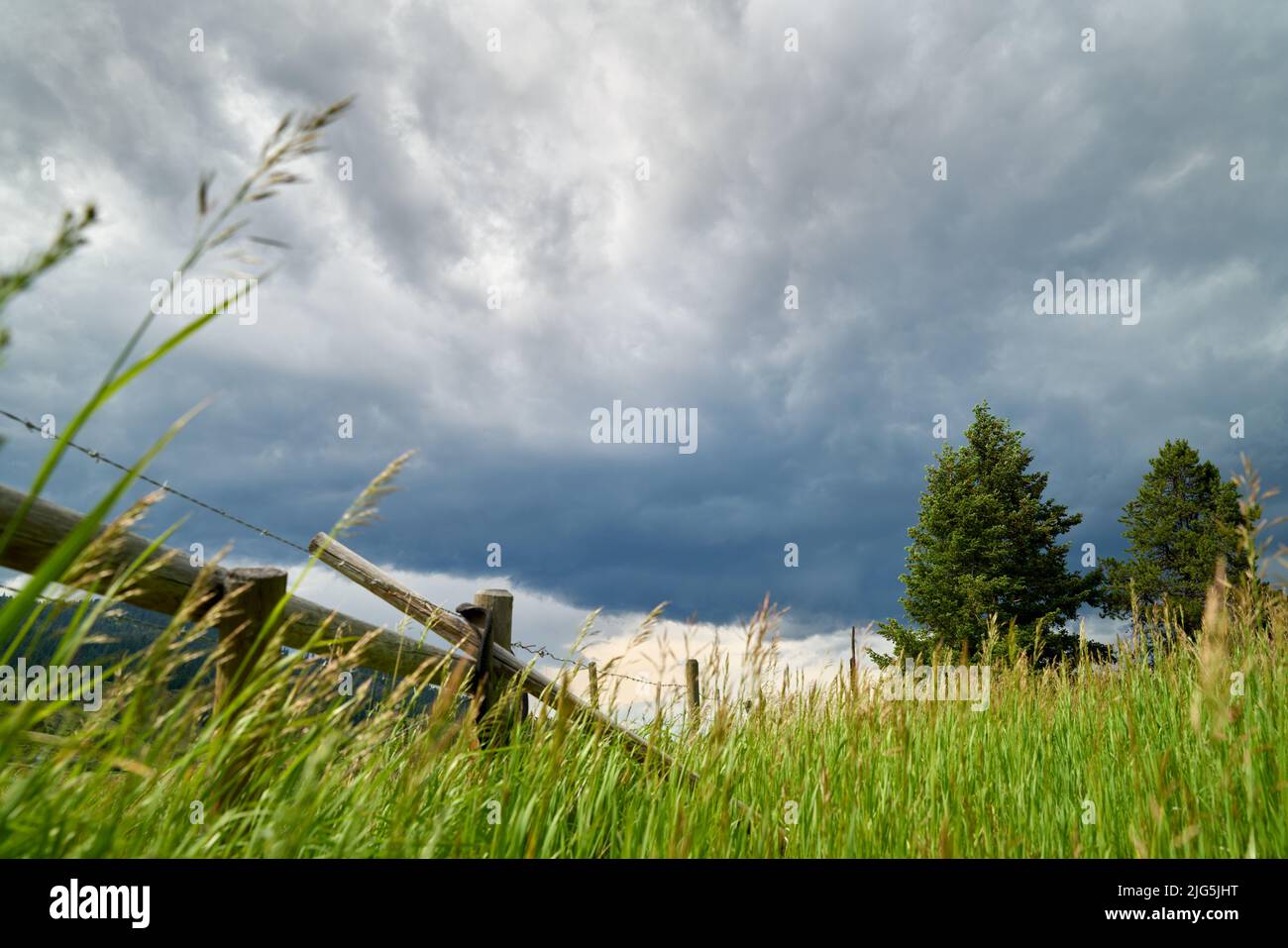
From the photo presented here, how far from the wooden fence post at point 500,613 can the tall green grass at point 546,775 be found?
64cm

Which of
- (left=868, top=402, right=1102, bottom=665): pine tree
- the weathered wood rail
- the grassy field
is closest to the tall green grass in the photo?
the grassy field

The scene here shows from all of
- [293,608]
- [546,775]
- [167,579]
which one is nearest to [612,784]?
[546,775]

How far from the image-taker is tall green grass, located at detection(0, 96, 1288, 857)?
1.63m

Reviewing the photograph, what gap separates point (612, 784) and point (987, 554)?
25577 millimetres

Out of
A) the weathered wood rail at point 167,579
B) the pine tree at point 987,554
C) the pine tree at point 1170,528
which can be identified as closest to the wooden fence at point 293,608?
the weathered wood rail at point 167,579

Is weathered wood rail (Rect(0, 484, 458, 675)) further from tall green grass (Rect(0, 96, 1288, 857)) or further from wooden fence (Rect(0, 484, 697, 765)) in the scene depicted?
tall green grass (Rect(0, 96, 1288, 857))

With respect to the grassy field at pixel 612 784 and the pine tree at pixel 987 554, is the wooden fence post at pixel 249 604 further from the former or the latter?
the pine tree at pixel 987 554

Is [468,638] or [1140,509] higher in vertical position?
[1140,509]

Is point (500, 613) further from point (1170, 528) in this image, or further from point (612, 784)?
point (1170, 528)

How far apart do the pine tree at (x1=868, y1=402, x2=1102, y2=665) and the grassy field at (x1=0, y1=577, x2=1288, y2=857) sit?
22143mm
